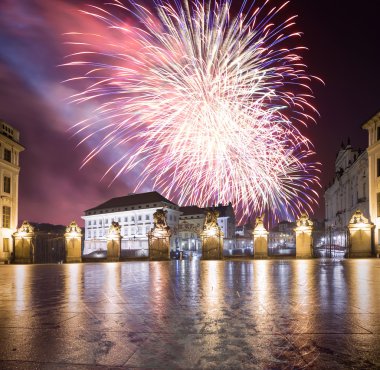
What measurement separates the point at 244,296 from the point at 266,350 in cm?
452

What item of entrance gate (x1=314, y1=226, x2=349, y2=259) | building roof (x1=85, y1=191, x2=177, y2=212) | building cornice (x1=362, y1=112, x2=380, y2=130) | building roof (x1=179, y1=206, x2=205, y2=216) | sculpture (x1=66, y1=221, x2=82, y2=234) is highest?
building cornice (x1=362, y1=112, x2=380, y2=130)

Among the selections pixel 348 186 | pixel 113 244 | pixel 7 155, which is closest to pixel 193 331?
pixel 113 244

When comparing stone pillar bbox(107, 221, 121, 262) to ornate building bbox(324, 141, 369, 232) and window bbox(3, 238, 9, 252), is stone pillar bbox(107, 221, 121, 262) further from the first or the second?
ornate building bbox(324, 141, 369, 232)

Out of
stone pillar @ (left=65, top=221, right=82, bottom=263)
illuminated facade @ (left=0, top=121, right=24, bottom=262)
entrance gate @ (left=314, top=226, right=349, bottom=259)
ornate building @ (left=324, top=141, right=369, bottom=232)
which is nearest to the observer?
entrance gate @ (left=314, top=226, right=349, bottom=259)

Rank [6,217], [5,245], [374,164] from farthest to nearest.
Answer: [6,217], [5,245], [374,164]

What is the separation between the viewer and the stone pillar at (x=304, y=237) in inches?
1302

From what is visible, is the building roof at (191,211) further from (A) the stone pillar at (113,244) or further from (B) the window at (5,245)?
(A) the stone pillar at (113,244)

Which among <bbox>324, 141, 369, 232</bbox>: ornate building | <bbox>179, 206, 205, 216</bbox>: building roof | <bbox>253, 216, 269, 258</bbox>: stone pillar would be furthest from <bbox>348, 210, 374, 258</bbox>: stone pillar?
<bbox>179, 206, 205, 216</bbox>: building roof

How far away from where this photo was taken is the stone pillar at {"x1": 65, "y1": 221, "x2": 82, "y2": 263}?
3581 cm

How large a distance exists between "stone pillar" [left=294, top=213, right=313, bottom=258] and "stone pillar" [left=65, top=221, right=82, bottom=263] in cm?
1826

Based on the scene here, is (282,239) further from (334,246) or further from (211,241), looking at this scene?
(211,241)

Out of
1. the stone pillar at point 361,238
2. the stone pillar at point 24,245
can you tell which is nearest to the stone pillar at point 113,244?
the stone pillar at point 24,245

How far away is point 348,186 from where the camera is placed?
69.8 meters

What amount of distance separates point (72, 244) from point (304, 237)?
63.5 feet
